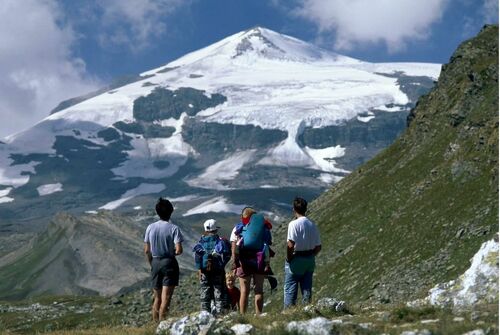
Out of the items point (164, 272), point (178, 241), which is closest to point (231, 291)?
point (164, 272)

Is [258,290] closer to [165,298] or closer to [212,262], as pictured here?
[212,262]

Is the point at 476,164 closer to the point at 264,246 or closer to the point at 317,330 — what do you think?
the point at 264,246

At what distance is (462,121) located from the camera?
253 ft

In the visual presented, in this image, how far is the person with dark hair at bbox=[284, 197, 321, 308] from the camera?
830 inches

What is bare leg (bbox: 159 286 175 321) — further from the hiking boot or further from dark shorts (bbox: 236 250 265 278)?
the hiking boot

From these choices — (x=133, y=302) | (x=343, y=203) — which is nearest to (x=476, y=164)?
(x=343, y=203)

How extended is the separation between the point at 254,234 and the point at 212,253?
1373mm

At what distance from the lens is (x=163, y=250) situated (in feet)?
69.3

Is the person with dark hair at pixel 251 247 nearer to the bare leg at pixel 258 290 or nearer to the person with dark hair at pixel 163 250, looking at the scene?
the bare leg at pixel 258 290

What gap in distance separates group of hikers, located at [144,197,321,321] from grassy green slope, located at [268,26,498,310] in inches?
889

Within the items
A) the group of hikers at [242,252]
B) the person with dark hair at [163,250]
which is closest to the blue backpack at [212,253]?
the group of hikers at [242,252]

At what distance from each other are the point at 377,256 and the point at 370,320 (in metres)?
45.4

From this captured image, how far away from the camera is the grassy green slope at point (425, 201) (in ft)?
175

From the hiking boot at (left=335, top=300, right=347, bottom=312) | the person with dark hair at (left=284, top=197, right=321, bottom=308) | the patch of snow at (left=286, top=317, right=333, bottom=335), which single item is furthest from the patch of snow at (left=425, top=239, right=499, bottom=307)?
the person with dark hair at (left=284, top=197, right=321, bottom=308)
